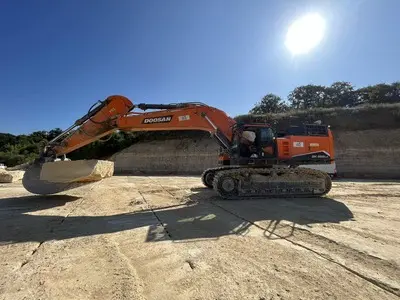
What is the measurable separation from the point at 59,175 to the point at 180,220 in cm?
401

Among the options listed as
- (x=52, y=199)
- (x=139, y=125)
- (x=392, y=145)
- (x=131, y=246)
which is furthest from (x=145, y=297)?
(x=392, y=145)

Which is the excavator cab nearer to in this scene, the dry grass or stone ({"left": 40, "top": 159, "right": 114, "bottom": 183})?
stone ({"left": 40, "top": 159, "right": 114, "bottom": 183})

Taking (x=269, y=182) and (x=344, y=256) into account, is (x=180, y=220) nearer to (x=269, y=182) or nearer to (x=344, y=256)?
(x=344, y=256)

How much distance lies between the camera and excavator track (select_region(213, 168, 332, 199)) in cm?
902

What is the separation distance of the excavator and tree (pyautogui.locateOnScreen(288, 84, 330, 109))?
4948 centimetres

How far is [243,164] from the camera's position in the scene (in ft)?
30.7

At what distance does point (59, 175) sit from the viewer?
815cm

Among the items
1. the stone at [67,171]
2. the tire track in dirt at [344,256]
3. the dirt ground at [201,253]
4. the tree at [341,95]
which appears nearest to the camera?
the dirt ground at [201,253]

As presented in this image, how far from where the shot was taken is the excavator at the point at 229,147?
334 inches

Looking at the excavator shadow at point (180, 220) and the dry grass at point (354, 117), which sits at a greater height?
the dry grass at point (354, 117)

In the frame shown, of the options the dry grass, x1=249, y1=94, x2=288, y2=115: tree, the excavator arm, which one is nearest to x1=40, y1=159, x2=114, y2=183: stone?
the excavator arm

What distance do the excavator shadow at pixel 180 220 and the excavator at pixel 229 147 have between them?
80cm

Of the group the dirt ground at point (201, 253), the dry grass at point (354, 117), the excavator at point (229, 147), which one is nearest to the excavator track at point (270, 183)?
the excavator at point (229, 147)

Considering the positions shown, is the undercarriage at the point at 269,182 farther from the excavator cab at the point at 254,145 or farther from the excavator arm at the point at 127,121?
the excavator arm at the point at 127,121
